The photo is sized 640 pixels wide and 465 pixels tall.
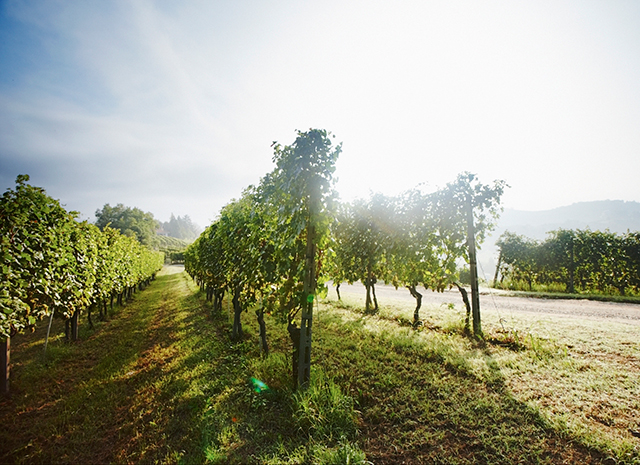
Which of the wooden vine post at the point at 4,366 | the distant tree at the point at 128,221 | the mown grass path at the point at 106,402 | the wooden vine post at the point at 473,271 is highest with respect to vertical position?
the distant tree at the point at 128,221

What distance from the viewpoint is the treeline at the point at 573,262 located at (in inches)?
593

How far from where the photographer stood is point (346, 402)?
150 inches

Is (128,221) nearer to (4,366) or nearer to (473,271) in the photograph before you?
(4,366)

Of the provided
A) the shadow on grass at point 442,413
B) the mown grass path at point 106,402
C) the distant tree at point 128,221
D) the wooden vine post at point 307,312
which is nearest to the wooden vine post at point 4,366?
the mown grass path at point 106,402

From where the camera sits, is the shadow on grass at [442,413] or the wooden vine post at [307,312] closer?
the shadow on grass at [442,413]

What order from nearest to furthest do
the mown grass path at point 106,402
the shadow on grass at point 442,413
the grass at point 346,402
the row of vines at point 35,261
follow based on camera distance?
the shadow on grass at point 442,413 → the grass at point 346,402 → the mown grass path at point 106,402 → the row of vines at point 35,261

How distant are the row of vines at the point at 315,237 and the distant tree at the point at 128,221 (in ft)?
263

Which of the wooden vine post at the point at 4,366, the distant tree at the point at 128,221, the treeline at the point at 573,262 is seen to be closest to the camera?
the wooden vine post at the point at 4,366

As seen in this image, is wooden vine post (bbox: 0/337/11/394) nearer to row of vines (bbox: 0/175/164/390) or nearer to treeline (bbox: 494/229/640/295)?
row of vines (bbox: 0/175/164/390)

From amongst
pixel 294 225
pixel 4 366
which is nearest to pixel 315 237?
pixel 294 225

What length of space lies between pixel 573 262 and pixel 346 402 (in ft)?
67.4

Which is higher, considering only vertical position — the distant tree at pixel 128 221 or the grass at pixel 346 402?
the distant tree at pixel 128 221

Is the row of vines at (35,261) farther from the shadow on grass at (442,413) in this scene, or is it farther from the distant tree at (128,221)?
the distant tree at (128,221)

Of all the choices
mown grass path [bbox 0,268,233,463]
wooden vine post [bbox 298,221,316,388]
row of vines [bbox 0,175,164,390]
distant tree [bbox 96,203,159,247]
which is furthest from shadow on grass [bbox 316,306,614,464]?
distant tree [bbox 96,203,159,247]
